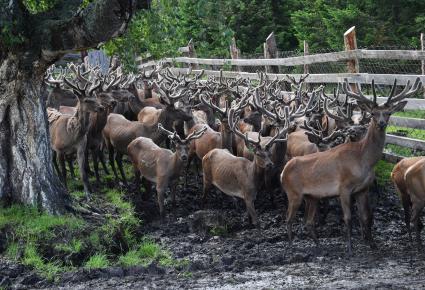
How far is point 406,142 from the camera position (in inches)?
598

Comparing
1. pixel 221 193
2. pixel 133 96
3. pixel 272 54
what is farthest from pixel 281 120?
pixel 272 54

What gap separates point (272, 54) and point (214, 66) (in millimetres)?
5676

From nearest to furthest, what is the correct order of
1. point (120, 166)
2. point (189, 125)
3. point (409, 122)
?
point (409, 122) < point (120, 166) < point (189, 125)

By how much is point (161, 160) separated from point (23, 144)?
285 cm

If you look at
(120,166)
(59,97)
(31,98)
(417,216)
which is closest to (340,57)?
(120,166)

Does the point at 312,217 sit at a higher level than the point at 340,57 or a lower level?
lower

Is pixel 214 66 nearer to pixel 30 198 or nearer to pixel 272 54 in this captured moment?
pixel 272 54

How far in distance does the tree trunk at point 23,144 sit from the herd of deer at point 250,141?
1695 millimetres

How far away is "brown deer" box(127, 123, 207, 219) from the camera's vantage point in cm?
1353

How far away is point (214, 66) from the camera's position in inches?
1131

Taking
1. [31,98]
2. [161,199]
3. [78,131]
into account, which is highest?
[31,98]

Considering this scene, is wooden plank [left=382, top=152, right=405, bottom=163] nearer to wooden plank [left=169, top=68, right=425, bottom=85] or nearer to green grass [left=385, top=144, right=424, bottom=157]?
green grass [left=385, top=144, right=424, bottom=157]

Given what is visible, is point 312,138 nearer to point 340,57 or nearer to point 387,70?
point 340,57

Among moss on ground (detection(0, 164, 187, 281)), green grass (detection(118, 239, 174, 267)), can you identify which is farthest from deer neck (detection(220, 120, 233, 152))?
green grass (detection(118, 239, 174, 267))
